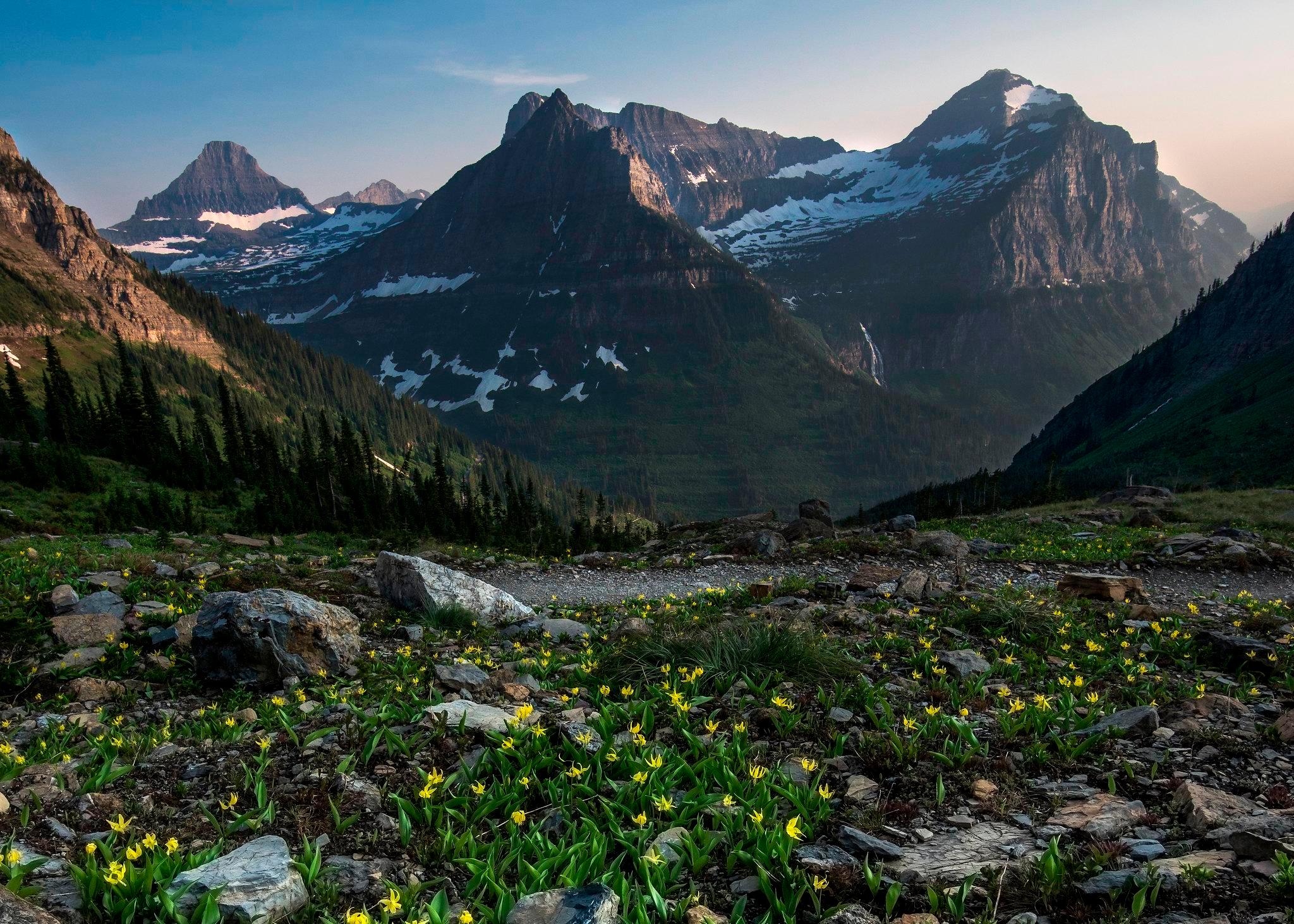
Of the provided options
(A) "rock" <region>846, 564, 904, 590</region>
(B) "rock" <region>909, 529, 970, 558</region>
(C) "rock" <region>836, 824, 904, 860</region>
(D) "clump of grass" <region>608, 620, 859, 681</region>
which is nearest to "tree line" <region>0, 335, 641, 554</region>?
(B) "rock" <region>909, 529, 970, 558</region>

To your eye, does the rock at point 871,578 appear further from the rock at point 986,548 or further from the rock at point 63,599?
the rock at point 63,599

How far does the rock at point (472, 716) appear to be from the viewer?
6422 millimetres

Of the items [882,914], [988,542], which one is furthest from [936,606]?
[988,542]

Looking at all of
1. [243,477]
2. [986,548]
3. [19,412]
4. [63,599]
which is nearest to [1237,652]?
[986,548]

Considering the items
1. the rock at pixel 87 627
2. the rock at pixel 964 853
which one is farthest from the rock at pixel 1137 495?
the rock at pixel 87 627

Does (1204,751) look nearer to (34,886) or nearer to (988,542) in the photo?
(34,886)

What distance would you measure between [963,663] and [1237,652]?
3.76m

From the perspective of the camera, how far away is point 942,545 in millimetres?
23000

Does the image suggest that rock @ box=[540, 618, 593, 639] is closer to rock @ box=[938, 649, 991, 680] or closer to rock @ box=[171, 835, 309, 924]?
rock @ box=[938, 649, 991, 680]

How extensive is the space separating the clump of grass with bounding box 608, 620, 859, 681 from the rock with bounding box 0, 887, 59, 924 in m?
5.35

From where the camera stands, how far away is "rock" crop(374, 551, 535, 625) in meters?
13.5

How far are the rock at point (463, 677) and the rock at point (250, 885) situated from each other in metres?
3.80

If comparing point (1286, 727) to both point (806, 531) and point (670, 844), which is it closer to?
point (670, 844)

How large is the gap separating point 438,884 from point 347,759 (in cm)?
200
